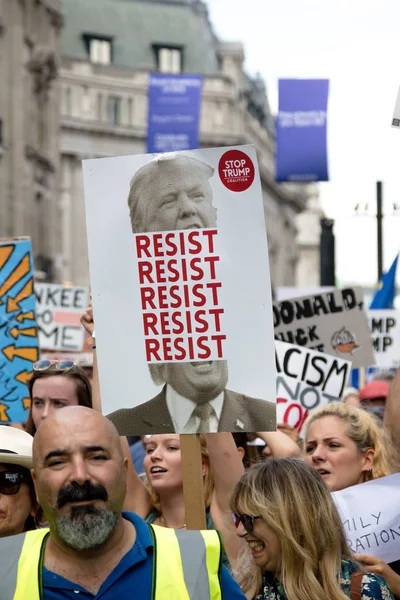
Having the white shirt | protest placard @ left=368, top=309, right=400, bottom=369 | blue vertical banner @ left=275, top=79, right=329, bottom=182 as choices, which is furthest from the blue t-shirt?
blue vertical banner @ left=275, top=79, right=329, bottom=182

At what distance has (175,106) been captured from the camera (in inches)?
1055

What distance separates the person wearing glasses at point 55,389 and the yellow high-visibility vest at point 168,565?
2.42 m

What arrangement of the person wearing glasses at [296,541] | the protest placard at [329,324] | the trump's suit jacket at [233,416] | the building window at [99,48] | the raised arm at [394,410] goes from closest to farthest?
the person wearing glasses at [296,541] < the trump's suit jacket at [233,416] < the raised arm at [394,410] < the protest placard at [329,324] < the building window at [99,48]

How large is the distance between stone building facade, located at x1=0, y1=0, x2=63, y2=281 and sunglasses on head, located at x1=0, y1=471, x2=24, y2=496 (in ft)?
109

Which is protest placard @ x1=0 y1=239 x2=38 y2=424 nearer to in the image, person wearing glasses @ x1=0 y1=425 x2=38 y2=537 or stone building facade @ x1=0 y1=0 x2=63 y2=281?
person wearing glasses @ x1=0 y1=425 x2=38 y2=537

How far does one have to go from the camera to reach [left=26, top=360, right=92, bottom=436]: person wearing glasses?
20.8 ft

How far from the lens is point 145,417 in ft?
16.1

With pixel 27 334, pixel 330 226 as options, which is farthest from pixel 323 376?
pixel 330 226

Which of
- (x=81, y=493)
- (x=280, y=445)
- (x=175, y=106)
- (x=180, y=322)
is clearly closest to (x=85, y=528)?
(x=81, y=493)

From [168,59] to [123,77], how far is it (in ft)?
18.1

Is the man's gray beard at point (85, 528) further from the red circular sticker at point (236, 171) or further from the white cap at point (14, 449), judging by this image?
the red circular sticker at point (236, 171)

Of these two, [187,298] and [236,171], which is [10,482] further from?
[236,171]

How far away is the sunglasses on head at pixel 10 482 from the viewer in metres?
4.63

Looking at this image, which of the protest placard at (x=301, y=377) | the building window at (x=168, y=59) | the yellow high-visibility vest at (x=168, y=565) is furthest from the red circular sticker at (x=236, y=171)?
the building window at (x=168, y=59)
